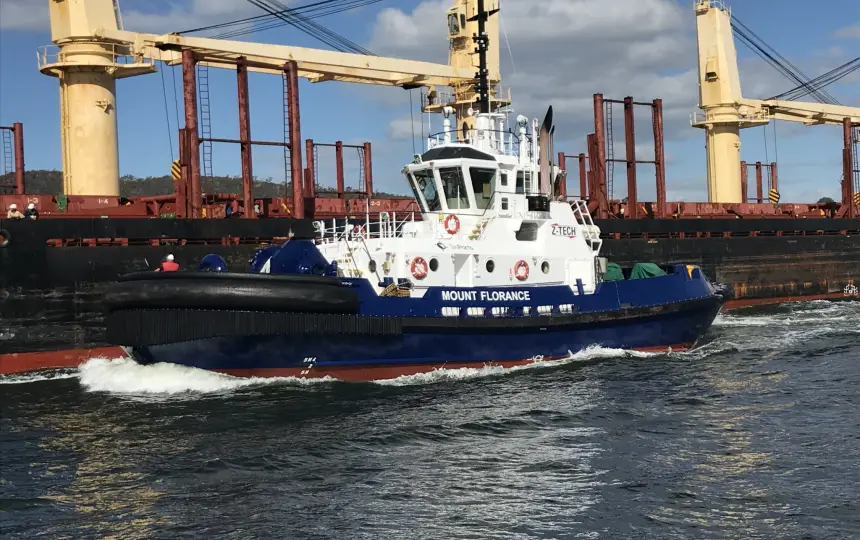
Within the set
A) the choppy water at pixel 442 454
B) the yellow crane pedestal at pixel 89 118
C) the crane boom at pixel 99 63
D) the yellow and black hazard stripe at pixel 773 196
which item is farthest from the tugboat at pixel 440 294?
the yellow and black hazard stripe at pixel 773 196

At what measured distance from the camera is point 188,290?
12.6 meters

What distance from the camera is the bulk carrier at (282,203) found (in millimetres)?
16766

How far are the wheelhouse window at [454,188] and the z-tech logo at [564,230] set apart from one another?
5.85ft

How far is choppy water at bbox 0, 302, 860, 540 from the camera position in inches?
305

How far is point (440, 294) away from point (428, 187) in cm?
250

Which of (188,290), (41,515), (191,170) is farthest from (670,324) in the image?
(41,515)

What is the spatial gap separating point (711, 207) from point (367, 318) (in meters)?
22.9

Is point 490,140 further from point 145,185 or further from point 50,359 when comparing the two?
point 145,185

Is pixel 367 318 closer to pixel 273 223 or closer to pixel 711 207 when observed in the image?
pixel 273 223

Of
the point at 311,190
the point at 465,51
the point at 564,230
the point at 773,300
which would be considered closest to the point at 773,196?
the point at 773,300

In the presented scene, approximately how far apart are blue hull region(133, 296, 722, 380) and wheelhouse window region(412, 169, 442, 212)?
2698 millimetres

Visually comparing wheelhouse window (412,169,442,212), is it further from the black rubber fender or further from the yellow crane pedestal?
the yellow crane pedestal

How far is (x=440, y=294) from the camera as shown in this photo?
562 inches

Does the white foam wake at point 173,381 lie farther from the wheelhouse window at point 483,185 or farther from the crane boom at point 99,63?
the crane boom at point 99,63
